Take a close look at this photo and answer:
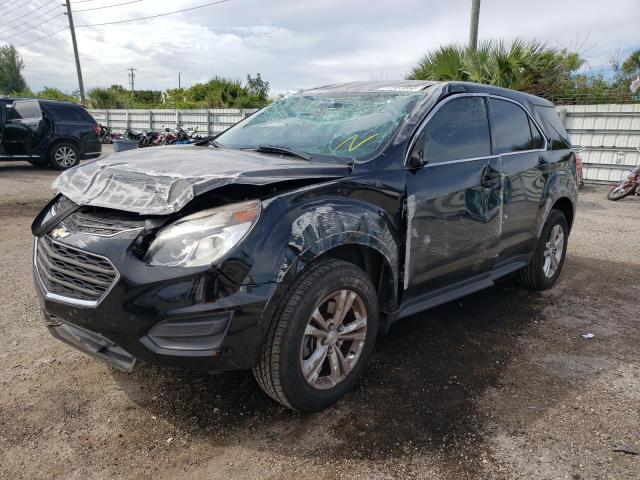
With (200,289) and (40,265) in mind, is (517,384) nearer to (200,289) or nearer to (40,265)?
(200,289)

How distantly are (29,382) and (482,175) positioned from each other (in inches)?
123

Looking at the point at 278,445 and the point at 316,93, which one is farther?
the point at 316,93

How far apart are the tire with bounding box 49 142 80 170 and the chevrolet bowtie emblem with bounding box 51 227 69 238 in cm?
1097

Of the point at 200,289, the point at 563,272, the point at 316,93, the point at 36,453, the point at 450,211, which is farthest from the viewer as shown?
the point at 563,272

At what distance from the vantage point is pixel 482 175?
11.5ft

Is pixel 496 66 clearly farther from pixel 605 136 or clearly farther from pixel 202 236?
pixel 202 236

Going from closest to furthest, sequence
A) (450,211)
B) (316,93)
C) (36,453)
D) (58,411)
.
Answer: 1. (36,453)
2. (58,411)
3. (450,211)
4. (316,93)

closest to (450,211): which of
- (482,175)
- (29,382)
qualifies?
(482,175)

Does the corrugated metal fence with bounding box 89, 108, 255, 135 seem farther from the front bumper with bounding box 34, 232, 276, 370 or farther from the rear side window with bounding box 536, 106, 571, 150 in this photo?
the front bumper with bounding box 34, 232, 276, 370

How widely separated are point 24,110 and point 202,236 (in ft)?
38.4

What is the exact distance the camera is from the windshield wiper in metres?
3.04

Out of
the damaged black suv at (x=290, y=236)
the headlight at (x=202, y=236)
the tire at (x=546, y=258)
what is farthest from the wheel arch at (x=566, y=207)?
the headlight at (x=202, y=236)

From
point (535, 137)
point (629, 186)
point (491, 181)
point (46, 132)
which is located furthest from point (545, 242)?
point (46, 132)

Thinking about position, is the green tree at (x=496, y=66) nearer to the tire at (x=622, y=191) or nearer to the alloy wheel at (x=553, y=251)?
the tire at (x=622, y=191)
